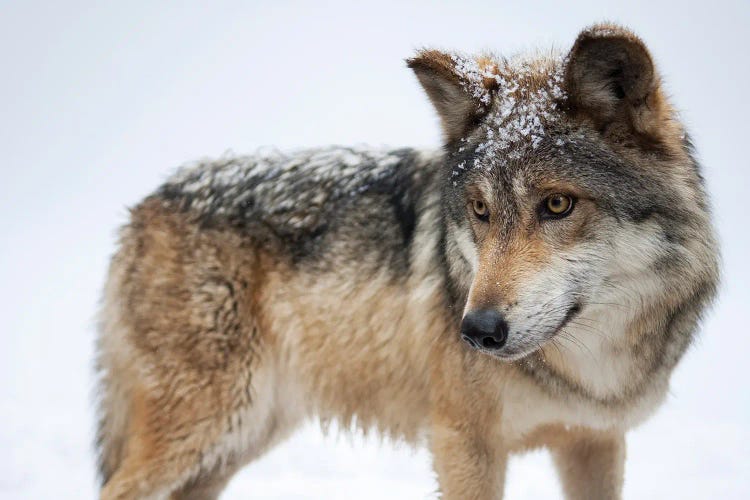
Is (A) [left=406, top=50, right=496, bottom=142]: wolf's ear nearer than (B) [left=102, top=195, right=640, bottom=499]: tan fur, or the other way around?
(A) [left=406, top=50, right=496, bottom=142]: wolf's ear

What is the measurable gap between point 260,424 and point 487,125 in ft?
5.92

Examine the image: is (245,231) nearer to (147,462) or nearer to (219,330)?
(219,330)

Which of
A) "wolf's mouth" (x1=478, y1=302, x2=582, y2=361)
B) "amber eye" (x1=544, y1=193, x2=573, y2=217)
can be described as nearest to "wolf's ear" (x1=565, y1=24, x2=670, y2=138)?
"amber eye" (x1=544, y1=193, x2=573, y2=217)

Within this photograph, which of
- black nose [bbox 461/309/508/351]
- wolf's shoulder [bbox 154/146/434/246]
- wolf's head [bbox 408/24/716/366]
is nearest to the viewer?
black nose [bbox 461/309/508/351]

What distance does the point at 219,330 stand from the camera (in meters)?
3.74

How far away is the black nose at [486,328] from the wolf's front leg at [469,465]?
808 mm

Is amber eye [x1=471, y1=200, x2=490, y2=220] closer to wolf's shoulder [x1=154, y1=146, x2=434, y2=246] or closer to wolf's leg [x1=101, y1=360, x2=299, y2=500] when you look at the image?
wolf's shoulder [x1=154, y1=146, x2=434, y2=246]

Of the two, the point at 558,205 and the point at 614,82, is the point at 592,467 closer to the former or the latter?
the point at 558,205

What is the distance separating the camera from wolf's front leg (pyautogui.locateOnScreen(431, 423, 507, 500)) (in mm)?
3234

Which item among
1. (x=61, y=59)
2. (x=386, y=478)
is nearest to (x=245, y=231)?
(x=386, y=478)

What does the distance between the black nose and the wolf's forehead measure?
0.59m

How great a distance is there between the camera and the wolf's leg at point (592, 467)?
145 inches

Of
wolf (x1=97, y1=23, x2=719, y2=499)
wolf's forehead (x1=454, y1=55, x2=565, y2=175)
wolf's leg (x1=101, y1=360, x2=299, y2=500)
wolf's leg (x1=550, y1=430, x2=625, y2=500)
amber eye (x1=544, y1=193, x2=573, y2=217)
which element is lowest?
wolf's leg (x1=550, y1=430, x2=625, y2=500)

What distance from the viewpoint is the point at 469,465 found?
3238 mm
